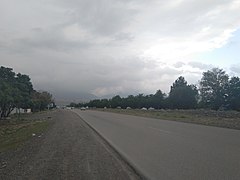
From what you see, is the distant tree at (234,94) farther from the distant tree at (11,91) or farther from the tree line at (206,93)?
the distant tree at (11,91)

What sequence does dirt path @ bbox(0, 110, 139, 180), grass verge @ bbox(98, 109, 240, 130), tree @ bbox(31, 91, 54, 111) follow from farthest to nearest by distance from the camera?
tree @ bbox(31, 91, 54, 111) < grass verge @ bbox(98, 109, 240, 130) < dirt path @ bbox(0, 110, 139, 180)

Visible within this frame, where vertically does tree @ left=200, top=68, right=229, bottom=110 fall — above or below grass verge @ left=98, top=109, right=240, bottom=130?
above

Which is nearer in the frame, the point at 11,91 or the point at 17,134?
the point at 17,134

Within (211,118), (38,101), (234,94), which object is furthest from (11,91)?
(38,101)

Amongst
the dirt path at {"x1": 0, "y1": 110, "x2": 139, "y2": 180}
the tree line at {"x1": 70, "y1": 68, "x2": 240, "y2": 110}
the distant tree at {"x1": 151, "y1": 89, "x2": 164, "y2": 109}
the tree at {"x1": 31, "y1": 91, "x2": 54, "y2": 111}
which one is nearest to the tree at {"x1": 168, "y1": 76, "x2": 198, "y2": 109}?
the tree line at {"x1": 70, "y1": 68, "x2": 240, "y2": 110}

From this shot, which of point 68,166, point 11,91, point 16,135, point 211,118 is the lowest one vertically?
point 68,166

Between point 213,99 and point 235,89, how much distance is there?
12.3 m

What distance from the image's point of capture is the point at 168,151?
47.0 ft

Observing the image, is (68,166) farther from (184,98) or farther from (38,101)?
(38,101)

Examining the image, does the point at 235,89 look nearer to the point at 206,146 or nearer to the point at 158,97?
the point at 158,97

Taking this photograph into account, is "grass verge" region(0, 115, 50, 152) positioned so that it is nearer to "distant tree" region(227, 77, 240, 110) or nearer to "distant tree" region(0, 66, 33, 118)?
"distant tree" region(0, 66, 33, 118)

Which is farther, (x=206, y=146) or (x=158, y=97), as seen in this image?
(x=158, y=97)

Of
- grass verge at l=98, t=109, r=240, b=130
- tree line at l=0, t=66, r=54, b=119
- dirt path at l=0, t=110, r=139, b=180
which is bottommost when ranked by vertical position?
dirt path at l=0, t=110, r=139, b=180

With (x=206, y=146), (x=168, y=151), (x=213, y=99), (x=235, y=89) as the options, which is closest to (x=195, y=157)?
(x=168, y=151)
